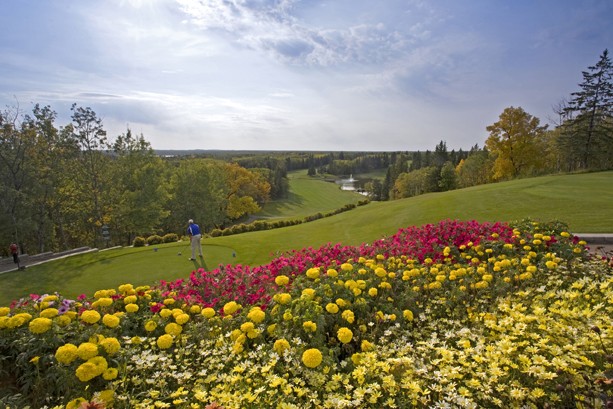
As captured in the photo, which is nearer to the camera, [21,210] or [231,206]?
[21,210]

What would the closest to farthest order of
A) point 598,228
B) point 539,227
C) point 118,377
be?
point 118,377, point 539,227, point 598,228

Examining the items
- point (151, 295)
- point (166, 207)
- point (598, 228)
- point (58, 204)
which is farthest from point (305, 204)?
point (151, 295)

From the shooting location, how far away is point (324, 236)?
15867 mm

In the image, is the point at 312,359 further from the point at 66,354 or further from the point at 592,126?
the point at 592,126

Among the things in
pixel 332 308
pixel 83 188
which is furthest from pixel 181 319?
pixel 83 188

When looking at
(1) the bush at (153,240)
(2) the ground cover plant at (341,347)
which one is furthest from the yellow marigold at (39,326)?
(1) the bush at (153,240)

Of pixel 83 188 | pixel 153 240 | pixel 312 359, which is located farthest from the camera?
pixel 83 188

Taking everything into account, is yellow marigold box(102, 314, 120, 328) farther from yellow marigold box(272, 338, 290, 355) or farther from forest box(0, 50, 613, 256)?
forest box(0, 50, 613, 256)

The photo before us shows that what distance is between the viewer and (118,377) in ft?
10.9

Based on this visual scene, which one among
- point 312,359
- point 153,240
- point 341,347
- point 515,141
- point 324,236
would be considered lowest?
point 153,240

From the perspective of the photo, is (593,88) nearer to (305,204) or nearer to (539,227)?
(539,227)

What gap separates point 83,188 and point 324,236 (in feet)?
76.5

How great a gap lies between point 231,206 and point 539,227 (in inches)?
1723

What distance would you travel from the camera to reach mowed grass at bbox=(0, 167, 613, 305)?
33.6 ft
